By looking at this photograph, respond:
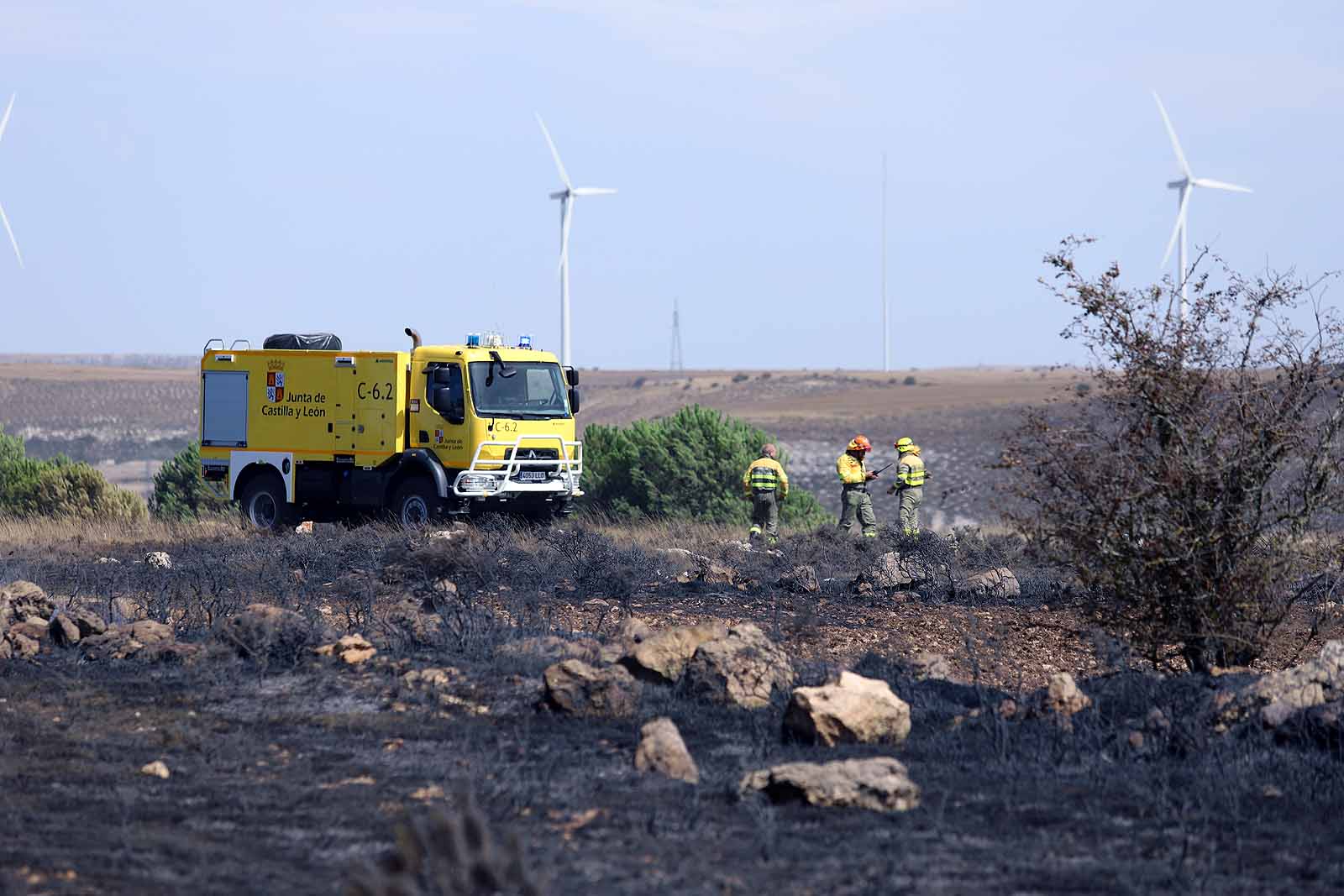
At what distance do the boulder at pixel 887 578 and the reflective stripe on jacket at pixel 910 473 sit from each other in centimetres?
473

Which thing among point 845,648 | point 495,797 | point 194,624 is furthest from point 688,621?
point 495,797

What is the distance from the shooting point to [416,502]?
64.8ft

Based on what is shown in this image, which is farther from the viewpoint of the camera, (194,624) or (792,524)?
(792,524)

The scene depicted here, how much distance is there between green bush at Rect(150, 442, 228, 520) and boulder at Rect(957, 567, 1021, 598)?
15472 mm

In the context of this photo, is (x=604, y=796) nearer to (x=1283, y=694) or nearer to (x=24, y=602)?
(x=1283, y=694)

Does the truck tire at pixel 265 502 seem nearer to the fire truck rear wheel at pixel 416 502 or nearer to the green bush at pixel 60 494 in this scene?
the fire truck rear wheel at pixel 416 502

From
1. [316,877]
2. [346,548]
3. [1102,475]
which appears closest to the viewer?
[316,877]

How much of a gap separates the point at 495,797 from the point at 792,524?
18967 millimetres

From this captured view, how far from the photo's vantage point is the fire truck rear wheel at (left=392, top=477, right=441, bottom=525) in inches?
771

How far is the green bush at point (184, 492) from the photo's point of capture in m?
26.8

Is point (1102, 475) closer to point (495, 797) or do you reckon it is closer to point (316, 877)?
point (495, 797)

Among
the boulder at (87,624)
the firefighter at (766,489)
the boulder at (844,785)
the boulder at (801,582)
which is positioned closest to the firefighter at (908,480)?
the firefighter at (766,489)

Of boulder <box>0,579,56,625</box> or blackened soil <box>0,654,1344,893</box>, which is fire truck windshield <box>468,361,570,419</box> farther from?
blackened soil <box>0,654,1344,893</box>

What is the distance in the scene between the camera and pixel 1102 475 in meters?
9.04
